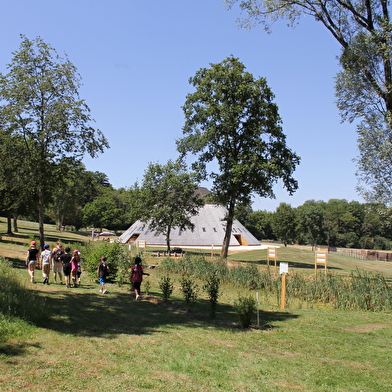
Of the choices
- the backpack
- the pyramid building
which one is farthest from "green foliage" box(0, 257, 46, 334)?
the pyramid building

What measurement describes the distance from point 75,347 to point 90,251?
1355cm

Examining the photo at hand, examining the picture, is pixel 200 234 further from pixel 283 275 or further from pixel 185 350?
pixel 185 350

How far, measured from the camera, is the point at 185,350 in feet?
27.7

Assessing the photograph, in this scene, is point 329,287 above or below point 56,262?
below

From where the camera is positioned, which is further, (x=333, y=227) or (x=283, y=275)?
(x=333, y=227)

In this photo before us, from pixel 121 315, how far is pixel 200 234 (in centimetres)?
4889

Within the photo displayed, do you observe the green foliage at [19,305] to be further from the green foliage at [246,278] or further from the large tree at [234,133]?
→ the large tree at [234,133]

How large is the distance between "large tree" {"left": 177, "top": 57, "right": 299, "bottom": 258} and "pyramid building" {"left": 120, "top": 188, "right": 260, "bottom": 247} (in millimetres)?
21952

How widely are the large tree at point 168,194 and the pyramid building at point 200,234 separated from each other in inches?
518

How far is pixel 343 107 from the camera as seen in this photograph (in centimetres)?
1848

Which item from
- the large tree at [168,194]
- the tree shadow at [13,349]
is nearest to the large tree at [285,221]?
the large tree at [168,194]

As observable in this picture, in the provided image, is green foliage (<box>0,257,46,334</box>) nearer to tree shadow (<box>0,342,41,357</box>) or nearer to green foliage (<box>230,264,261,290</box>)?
tree shadow (<box>0,342,41,357</box>)

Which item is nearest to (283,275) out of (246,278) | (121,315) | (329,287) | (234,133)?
(329,287)


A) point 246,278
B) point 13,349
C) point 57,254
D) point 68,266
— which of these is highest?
point 57,254
